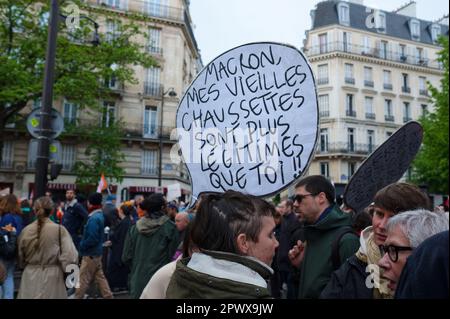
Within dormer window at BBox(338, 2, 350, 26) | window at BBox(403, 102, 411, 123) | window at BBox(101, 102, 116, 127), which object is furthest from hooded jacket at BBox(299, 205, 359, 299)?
window at BBox(101, 102, 116, 127)

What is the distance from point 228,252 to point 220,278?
0.47ft

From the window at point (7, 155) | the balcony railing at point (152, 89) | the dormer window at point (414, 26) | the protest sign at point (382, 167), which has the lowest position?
the protest sign at point (382, 167)

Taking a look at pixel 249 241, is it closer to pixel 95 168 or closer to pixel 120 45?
pixel 120 45

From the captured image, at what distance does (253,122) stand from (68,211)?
540 centimetres

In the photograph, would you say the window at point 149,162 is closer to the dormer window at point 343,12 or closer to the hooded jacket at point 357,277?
the dormer window at point 343,12

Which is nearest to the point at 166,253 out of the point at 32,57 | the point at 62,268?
the point at 62,268

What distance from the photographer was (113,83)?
2691cm

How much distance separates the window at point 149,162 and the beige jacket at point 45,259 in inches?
916

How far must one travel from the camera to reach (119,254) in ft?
25.0

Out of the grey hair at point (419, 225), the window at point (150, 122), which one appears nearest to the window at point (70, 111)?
the window at point (150, 122)

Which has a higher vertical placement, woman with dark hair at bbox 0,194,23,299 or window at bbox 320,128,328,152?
window at bbox 320,128,328,152

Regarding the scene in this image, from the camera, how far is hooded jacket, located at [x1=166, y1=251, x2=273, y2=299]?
4.96 ft

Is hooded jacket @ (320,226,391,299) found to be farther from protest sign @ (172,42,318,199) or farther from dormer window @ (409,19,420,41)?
dormer window @ (409,19,420,41)

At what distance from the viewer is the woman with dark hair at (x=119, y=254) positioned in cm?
759
